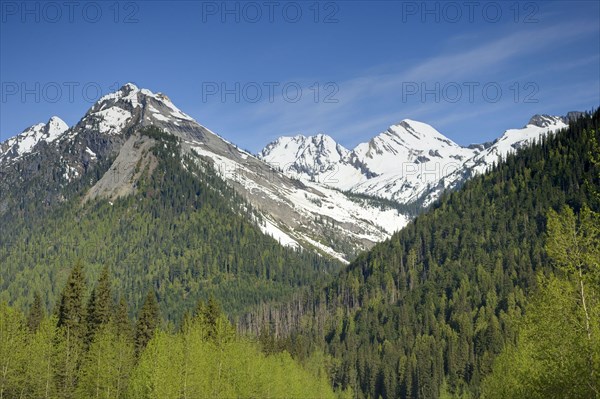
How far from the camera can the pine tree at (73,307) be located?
255 ft

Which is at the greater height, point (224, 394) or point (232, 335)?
point (232, 335)

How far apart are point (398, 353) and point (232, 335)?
119392 millimetres

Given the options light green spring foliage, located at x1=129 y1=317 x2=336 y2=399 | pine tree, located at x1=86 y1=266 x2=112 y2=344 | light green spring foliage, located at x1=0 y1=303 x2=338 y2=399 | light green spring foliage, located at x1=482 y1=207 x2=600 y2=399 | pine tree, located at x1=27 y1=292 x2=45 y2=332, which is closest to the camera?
light green spring foliage, located at x1=482 y1=207 x2=600 y2=399

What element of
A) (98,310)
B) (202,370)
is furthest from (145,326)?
(202,370)

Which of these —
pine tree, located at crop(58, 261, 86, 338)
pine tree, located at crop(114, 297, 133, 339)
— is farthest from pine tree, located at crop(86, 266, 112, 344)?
pine tree, located at crop(114, 297, 133, 339)

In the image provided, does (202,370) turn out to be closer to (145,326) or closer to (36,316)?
(145,326)

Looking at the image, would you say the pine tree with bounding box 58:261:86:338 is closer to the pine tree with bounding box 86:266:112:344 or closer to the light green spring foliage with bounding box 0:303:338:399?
the light green spring foliage with bounding box 0:303:338:399

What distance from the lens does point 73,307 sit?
7900 centimetres

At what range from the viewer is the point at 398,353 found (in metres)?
190

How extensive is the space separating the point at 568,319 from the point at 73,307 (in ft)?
201

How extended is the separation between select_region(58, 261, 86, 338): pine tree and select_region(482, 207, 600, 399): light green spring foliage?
56118 millimetres

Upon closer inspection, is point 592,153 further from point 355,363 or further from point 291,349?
point 355,363

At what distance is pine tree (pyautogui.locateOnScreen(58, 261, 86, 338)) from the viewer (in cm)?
7779

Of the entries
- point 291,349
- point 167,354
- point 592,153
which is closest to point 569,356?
point 592,153
